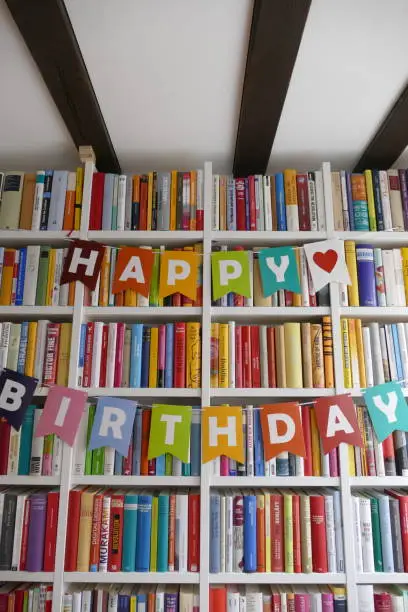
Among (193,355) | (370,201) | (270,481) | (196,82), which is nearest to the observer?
(196,82)

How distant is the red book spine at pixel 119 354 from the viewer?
65.4 inches

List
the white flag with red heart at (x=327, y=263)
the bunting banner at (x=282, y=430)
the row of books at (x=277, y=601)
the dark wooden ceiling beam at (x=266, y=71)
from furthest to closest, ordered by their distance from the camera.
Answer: the white flag with red heart at (x=327, y=263) < the bunting banner at (x=282, y=430) < the row of books at (x=277, y=601) < the dark wooden ceiling beam at (x=266, y=71)

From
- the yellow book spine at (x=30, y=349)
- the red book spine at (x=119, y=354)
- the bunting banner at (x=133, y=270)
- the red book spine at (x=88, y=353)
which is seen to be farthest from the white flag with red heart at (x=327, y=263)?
the yellow book spine at (x=30, y=349)

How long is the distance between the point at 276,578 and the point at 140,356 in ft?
2.91

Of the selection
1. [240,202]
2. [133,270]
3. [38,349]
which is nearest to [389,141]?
[240,202]

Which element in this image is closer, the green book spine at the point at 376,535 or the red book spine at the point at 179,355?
the green book spine at the point at 376,535

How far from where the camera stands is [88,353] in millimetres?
1680

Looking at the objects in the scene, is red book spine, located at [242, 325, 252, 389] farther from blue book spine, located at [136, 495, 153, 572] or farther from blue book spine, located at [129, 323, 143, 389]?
blue book spine, located at [136, 495, 153, 572]

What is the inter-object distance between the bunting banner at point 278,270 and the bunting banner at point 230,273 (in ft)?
0.21

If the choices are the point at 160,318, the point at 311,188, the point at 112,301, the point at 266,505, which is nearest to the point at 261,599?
the point at 266,505

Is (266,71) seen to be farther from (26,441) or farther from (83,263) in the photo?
(26,441)

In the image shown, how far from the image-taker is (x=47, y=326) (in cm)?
171

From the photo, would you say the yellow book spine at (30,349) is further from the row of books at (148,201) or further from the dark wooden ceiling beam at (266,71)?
the dark wooden ceiling beam at (266,71)

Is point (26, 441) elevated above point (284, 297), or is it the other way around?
point (284, 297)
